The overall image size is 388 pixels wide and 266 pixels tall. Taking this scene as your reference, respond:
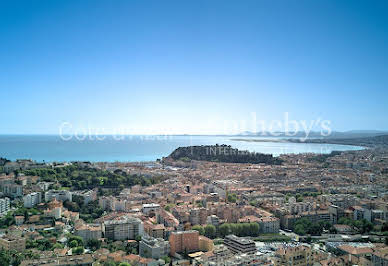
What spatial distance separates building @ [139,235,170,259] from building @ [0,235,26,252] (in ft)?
6.11

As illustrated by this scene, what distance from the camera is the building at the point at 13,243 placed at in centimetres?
588

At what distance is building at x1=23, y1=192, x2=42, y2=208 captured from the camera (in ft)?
29.7

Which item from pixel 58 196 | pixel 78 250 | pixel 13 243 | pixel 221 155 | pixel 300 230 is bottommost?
pixel 300 230

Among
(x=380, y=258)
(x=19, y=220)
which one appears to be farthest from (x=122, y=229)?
(x=380, y=258)

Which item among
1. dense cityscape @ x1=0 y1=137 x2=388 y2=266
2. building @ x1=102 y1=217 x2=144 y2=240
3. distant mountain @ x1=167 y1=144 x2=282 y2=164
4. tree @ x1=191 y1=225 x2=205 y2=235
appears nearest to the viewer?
dense cityscape @ x1=0 y1=137 x2=388 y2=266

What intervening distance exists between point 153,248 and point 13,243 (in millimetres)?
2205

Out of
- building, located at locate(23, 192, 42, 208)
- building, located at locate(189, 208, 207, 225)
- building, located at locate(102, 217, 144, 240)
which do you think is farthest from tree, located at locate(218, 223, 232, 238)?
building, located at locate(23, 192, 42, 208)

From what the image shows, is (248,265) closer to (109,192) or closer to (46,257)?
(46,257)

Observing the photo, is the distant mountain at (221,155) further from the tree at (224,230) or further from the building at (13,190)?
the tree at (224,230)

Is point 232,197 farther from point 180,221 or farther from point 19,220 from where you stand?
point 19,220

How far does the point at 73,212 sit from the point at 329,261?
5.88 metres

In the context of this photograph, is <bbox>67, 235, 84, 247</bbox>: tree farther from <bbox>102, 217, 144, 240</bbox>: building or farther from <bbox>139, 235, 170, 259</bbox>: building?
<bbox>139, 235, 170, 259</bbox>: building

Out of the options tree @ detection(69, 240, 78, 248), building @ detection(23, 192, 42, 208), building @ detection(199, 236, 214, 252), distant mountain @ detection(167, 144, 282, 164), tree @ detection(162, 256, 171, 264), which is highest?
distant mountain @ detection(167, 144, 282, 164)

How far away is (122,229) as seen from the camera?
22.9 ft
